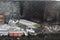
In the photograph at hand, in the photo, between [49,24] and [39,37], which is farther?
[49,24]

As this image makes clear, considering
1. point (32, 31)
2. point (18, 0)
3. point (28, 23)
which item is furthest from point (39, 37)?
point (18, 0)

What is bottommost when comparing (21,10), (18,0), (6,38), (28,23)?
(6,38)

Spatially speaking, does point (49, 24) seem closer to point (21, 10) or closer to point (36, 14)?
point (36, 14)

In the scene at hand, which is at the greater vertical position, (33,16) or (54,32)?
(33,16)

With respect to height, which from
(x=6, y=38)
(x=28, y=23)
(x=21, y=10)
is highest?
(x=21, y=10)

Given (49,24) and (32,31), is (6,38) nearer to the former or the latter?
(32,31)

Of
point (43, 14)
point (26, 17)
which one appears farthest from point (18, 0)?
point (43, 14)

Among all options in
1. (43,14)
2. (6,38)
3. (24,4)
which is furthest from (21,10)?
(6,38)

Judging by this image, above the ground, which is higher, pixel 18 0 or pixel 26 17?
pixel 18 0

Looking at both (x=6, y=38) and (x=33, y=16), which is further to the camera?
(x=33, y=16)
